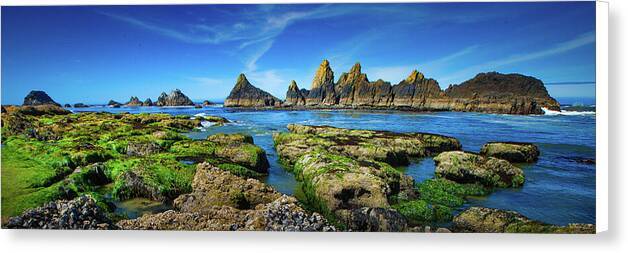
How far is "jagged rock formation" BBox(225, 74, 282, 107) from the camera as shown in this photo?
22.3ft

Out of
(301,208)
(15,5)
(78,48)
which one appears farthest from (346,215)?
(15,5)

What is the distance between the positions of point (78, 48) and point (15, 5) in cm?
104

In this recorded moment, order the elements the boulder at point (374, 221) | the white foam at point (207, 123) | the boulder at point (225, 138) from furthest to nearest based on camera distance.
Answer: the white foam at point (207, 123) → the boulder at point (225, 138) → the boulder at point (374, 221)

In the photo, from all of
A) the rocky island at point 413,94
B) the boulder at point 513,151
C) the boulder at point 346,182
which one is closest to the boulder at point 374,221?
the boulder at point 346,182

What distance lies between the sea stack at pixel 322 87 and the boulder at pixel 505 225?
354cm

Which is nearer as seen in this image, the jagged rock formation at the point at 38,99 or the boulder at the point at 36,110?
the boulder at the point at 36,110

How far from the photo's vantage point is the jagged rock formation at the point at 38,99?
593 cm

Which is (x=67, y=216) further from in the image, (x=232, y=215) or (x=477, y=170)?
(x=477, y=170)

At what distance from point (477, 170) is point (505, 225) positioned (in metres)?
1.61

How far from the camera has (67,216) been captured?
17.3 feet

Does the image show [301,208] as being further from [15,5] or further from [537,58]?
[15,5]

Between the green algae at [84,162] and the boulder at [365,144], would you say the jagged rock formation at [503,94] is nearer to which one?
the boulder at [365,144]

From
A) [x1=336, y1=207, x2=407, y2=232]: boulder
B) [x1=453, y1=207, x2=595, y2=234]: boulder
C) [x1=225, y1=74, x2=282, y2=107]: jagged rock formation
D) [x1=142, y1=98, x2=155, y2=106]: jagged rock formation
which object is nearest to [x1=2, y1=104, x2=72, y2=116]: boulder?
[x1=142, y1=98, x2=155, y2=106]: jagged rock formation

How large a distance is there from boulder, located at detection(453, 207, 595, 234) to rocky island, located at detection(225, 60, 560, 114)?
209 centimetres
